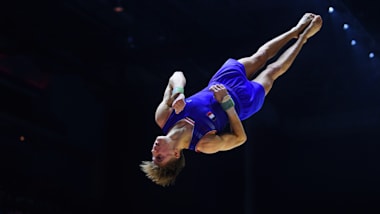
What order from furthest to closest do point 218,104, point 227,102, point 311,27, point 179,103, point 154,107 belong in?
1. point 154,107
2. point 311,27
3. point 218,104
4. point 227,102
5. point 179,103

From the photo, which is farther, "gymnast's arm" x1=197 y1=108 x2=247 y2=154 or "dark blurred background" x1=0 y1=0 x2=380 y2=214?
"dark blurred background" x1=0 y1=0 x2=380 y2=214

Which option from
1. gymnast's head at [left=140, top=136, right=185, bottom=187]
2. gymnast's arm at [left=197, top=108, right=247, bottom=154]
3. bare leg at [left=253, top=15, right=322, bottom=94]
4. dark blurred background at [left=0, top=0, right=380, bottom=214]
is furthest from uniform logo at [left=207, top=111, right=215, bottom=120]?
dark blurred background at [left=0, top=0, right=380, bottom=214]

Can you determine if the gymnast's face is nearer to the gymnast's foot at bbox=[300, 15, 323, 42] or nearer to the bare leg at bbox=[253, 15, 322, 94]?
the bare leg at bbox=[253, 15, 322, 94]

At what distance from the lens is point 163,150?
4355mm

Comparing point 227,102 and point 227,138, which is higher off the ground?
point 227,102

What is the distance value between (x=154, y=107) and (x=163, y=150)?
496cm

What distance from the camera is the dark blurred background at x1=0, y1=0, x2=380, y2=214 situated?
787cm

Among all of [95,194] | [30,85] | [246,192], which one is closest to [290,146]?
[246,192]

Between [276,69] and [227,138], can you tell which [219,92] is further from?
[276,69]

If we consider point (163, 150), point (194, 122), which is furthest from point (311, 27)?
point (163, 150)

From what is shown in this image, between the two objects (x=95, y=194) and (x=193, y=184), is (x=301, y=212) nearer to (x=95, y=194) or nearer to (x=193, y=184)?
(x=193, y=184)

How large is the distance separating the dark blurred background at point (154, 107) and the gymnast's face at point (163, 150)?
11.3 ft

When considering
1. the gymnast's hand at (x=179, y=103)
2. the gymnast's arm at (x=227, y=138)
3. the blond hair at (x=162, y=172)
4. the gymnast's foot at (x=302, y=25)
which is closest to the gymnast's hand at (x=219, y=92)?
the gymnast's arm at (x=227, y=138)

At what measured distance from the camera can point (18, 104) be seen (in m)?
8.20
